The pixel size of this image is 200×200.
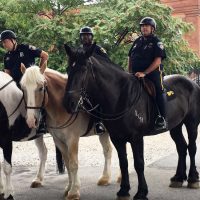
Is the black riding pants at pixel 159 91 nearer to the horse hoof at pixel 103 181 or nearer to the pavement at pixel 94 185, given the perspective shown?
the pavement at pixel 94 185

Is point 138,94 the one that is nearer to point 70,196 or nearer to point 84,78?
point 84,78

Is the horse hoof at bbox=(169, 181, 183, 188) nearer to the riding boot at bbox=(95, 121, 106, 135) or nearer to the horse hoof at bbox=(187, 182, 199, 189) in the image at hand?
the horse hoof at bbox=(187, 182, 199, 189)

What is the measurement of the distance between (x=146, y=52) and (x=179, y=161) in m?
2.11

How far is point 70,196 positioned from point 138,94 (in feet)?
5.99

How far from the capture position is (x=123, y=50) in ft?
52.3

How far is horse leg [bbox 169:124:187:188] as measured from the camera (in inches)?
256

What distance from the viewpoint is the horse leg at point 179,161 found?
21.3ft

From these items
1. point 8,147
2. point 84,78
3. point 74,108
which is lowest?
point 8,147

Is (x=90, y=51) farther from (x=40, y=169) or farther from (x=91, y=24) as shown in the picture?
(x=91, y=24)

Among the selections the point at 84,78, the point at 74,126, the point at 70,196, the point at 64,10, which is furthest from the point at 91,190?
the point at 64,10

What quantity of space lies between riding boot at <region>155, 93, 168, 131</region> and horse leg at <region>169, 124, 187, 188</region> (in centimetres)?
104

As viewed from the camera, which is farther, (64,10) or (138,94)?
(64,10)

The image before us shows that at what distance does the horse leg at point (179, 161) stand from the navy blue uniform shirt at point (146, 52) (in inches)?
63.7

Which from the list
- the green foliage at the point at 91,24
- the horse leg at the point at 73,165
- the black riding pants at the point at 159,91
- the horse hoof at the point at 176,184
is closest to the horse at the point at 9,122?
the horse leg at the point at 73,165
